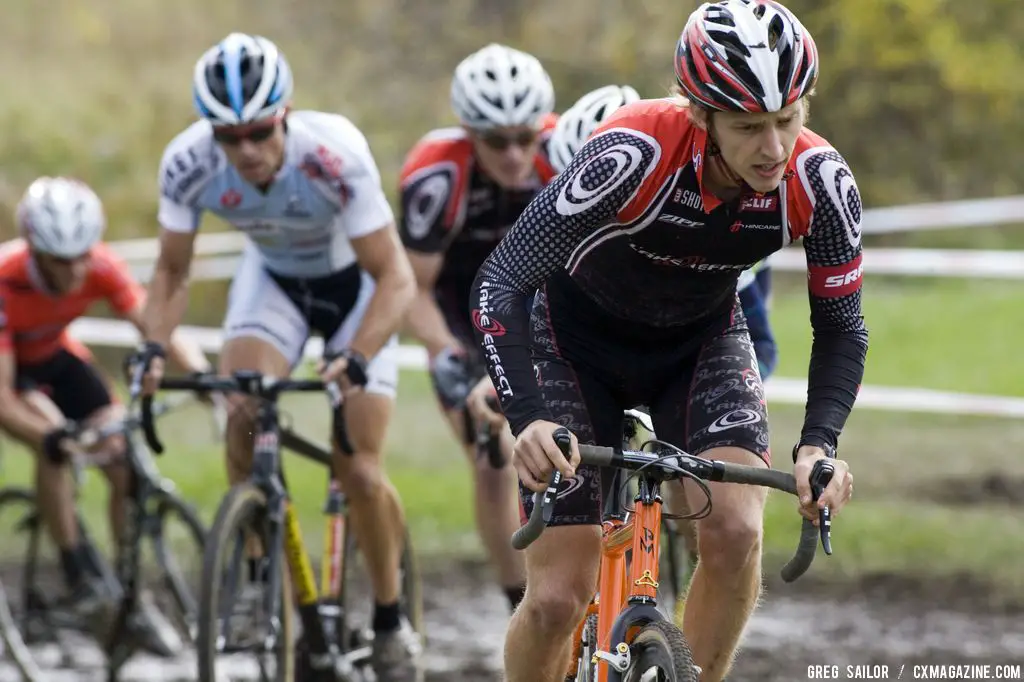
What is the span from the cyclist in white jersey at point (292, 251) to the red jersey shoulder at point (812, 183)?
2267 millimetres

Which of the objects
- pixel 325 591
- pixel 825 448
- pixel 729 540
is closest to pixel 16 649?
pixel 325 591

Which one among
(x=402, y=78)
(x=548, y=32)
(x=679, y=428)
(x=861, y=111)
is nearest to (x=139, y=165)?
(x=402, y=78)

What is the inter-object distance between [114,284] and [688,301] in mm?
4631

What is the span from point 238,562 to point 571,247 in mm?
2325

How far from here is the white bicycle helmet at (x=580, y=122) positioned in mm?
6238

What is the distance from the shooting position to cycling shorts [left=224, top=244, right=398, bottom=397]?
6777 mm

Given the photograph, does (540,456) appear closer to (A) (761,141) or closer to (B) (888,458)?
(A) (761,141)

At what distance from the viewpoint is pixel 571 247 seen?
170 inches

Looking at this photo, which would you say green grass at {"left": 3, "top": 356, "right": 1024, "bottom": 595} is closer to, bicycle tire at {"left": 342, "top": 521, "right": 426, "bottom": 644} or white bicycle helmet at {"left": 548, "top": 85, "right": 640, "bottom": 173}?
bicycle tire at {"left": 342, "top": 521, "right": 426, "bottom": 644}

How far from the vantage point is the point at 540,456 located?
4.00 metres

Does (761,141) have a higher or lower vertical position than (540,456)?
higher

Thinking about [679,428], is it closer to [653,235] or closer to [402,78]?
[653,235]

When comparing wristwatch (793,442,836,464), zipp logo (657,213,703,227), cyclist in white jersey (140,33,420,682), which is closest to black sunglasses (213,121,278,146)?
cyclist in white jersey (140,33,420,682)

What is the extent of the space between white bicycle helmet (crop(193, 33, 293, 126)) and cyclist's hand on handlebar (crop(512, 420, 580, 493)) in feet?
8.24
